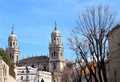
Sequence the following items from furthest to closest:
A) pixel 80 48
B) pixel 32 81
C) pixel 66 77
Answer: pixel 32 81, pixel 66 77, pixel 80 48

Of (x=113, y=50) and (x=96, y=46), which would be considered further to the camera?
(x=113, y=50)

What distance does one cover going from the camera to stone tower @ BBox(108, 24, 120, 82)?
6198 centimetres

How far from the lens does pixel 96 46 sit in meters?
43.9

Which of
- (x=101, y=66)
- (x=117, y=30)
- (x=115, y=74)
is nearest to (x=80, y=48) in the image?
(x=101, y=66)

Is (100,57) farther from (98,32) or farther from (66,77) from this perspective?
(66,77)

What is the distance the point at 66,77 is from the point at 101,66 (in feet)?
268

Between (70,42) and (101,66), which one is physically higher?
(70,42)

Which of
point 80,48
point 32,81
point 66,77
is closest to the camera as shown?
point 80,48

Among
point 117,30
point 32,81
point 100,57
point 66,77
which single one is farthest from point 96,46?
point 32,81

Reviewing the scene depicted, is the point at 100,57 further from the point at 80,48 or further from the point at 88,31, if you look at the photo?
the point at 80,48

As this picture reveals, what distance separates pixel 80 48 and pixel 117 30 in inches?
488

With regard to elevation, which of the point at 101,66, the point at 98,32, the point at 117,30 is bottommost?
the point at 101,66

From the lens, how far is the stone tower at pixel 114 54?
203 feet

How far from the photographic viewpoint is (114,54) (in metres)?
64.1
